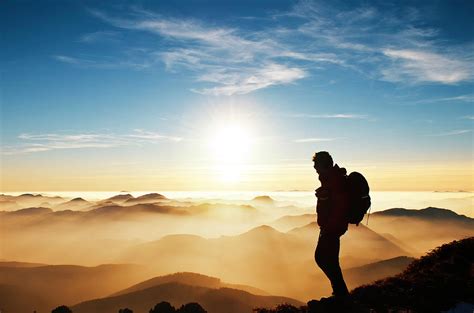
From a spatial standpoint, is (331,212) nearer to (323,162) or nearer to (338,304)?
(323,162)

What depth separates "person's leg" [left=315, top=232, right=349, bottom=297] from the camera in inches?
368

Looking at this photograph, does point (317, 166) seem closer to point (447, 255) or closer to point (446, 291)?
point (446, 291)

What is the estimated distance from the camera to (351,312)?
28.8ft

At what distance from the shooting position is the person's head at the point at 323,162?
372 inches

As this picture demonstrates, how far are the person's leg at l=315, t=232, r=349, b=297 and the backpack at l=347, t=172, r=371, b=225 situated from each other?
68cm

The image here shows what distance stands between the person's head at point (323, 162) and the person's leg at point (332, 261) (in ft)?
5.10

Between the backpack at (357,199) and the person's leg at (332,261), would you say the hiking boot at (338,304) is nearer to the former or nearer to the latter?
the person's leg at (332,261)

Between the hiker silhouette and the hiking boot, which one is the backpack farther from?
the hiking boot

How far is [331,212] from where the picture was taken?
932 centimetres

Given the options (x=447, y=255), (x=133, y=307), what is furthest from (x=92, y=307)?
(x=447, y=255)

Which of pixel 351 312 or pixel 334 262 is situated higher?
pixel 334 262

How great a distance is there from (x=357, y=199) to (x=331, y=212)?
2.27 feet

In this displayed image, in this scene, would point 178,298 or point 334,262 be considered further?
point 178,298

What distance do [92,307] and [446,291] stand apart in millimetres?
194109
